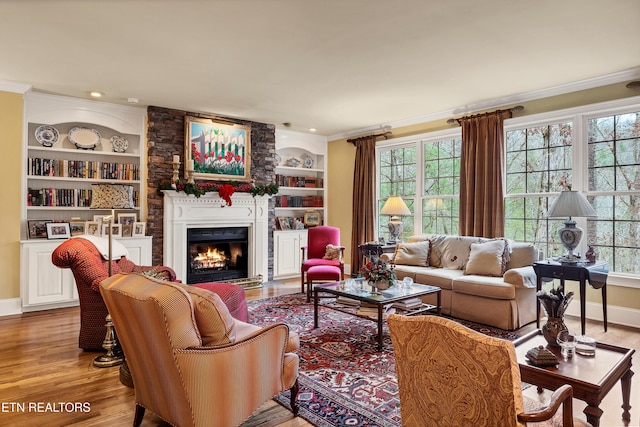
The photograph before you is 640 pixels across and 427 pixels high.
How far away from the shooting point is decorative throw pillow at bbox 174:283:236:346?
181 cm

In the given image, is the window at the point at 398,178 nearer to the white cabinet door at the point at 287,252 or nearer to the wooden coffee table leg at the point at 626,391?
the white cabinet door at the point at 287,252

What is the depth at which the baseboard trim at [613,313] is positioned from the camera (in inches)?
161

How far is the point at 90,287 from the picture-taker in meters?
3.22

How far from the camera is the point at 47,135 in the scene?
5066 mm

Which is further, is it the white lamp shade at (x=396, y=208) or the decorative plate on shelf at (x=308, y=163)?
the decorative plate on shelf at (x=308, y=163)

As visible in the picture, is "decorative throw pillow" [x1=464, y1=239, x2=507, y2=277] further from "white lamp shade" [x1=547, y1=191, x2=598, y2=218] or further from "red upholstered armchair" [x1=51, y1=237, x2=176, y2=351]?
"red upholstered armchair" [x1=51, y1=237, x2=176, y2=351]

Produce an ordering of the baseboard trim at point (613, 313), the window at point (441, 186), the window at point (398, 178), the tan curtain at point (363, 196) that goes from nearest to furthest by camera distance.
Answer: the baseboard trim at point (613, 313)
the window at point (441, 186)
the window at point (398, 178)
the tan curtain at point (363, 196)

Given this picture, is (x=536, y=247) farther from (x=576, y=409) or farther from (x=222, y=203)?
(x=222, y=203)

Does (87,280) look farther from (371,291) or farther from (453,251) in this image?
(453,251)

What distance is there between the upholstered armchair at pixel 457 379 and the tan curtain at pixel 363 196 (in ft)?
17.1

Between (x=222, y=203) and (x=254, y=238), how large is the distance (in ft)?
2.63

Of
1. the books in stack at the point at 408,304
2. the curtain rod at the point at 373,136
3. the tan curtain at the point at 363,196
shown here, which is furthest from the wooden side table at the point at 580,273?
the curtain rod at the point at 373,136

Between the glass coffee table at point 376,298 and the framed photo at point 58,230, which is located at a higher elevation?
the framed photo at point 58,230

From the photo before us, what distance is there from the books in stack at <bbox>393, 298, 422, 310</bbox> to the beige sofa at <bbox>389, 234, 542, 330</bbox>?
0.86 meters
